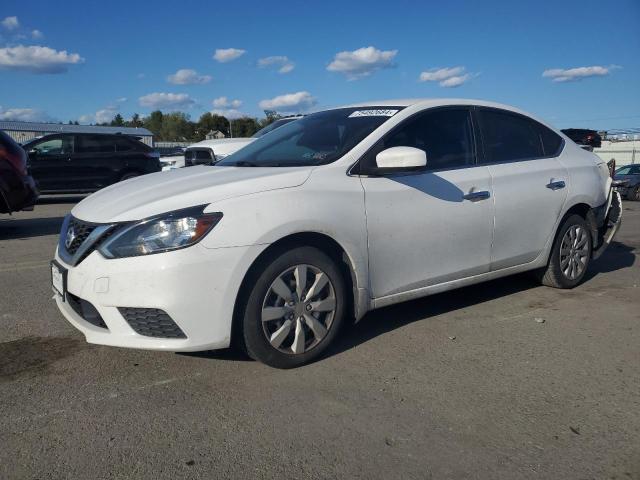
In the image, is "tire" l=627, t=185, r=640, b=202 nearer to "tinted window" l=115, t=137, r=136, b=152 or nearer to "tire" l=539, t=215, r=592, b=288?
"tinted window" l=115, t=137, r=136, b=152

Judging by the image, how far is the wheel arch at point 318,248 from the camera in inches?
129

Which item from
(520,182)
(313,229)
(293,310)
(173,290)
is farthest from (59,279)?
(520,182)

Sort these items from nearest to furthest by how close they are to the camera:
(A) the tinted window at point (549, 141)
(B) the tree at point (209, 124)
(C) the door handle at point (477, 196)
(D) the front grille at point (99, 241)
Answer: (D) the front grille at point (99, 241)
(C) the door handle at point (477, 196)
(A) the tinted window at point (549, 141)
(B) the tree at point (209, 124)

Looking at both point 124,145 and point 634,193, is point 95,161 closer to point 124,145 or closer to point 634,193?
point 124,145

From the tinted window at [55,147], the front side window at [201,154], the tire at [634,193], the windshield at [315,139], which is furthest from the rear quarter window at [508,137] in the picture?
the tire at [634,193]

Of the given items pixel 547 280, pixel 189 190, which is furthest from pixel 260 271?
pixel 547 280

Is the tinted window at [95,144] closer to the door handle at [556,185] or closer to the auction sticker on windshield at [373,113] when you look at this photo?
the auction sticker on windshield at [373,113]

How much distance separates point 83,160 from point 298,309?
1278cm

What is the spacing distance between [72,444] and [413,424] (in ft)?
5.27

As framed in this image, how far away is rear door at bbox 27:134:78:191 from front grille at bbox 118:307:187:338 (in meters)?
12.5

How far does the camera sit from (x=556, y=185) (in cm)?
497

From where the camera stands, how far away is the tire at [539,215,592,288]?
5.16m

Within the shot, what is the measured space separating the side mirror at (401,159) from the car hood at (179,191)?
0.48m

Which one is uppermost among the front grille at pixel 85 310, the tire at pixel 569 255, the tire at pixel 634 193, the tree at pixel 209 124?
the tree at pixel 209 124
